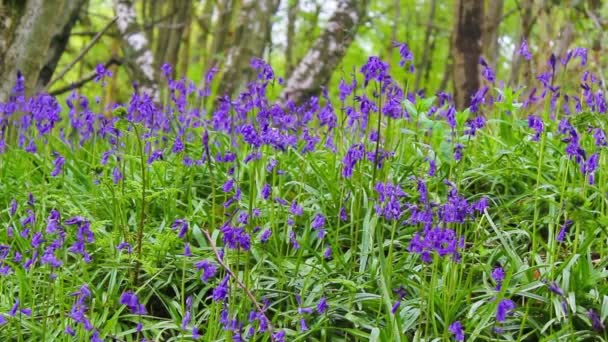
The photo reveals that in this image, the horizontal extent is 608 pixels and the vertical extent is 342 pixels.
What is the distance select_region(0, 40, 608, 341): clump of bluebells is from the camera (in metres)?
2.71

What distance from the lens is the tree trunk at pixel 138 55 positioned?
787 centimetres

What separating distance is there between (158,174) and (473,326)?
6.48 feet

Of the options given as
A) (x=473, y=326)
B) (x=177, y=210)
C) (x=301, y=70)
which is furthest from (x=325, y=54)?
(x=473, y=326)

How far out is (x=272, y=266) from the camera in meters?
3.30

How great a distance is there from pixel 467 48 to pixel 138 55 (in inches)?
146

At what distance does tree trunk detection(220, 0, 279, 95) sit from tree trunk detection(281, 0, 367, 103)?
0.75 metres

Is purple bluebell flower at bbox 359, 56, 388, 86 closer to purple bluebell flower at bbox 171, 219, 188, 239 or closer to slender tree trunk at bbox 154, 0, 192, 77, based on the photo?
purple bluebell flower at bbox 171, 219, 188, 239

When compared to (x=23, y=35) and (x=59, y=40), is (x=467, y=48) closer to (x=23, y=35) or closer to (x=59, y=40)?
(x=59, y=40)

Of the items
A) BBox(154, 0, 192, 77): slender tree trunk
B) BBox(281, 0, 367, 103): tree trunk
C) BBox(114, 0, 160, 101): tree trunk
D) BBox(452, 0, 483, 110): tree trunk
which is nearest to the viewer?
BBox(452, 0, 483, 110): tree trunk

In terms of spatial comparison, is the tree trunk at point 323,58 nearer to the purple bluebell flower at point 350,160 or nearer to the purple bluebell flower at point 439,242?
the purple bluebell flower at point 350,160

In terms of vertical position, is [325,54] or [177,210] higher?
[325,54]

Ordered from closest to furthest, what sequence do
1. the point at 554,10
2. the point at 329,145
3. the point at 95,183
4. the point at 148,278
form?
the point at 148,278
the point at 95,183
the point at 329,145
the point at 554,10

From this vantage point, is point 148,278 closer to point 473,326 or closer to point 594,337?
point 473,326

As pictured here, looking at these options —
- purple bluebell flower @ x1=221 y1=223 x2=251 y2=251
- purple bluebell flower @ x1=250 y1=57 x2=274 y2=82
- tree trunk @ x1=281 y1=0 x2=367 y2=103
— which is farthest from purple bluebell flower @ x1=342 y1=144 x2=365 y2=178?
tree trunk @ x1=281 y1=0 x2=367 y2=103
